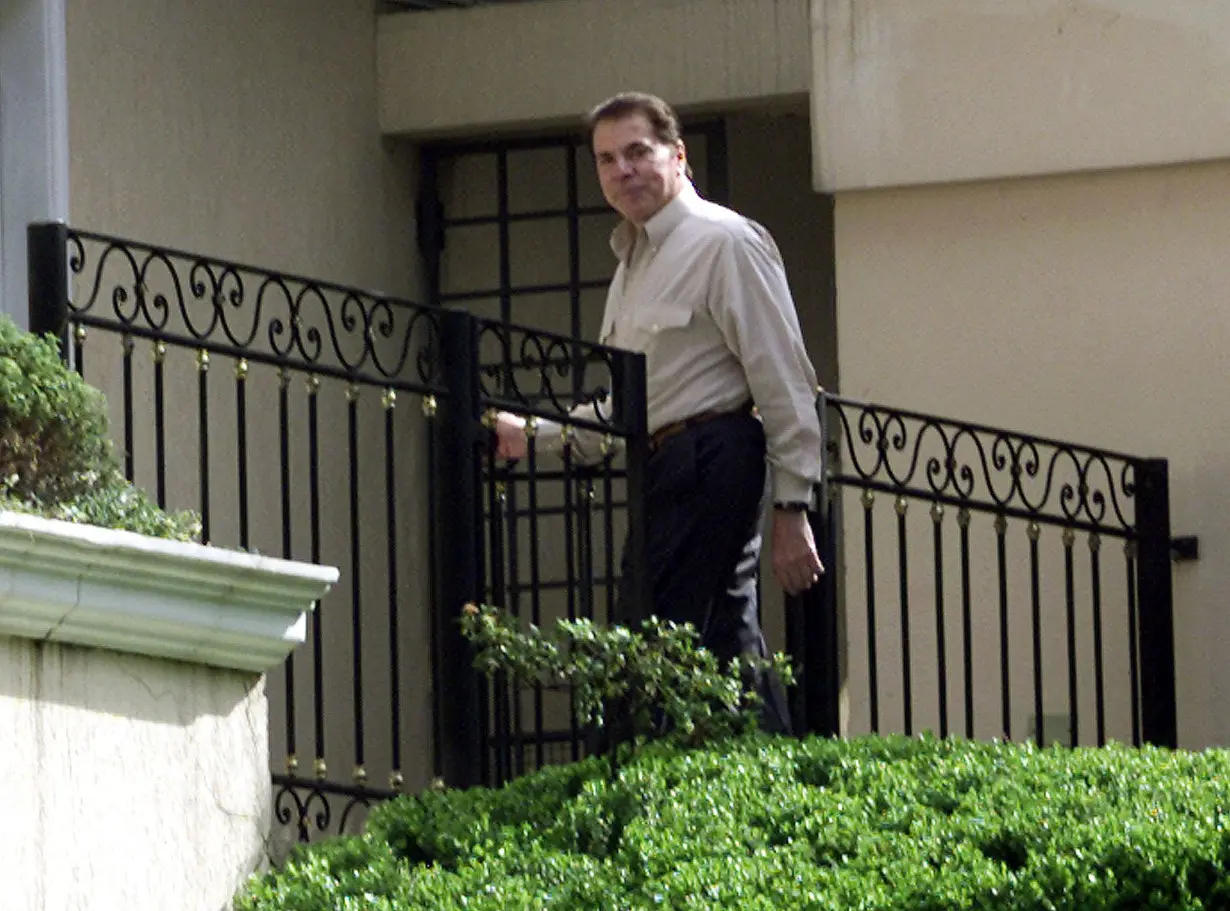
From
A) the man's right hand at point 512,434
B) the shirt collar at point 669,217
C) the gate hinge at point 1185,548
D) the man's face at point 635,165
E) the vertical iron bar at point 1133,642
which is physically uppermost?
the man's face at point 635,165

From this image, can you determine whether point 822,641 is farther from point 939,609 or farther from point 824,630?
point 939,609

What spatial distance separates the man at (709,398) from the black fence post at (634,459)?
52mm

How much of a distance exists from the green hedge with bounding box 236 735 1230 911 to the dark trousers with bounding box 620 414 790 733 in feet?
2.11

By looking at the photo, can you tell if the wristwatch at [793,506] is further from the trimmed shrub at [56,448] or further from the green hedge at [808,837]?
the trimmed shrub at [56,448]

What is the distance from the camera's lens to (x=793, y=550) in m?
7.65

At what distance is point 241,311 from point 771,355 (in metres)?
3.58

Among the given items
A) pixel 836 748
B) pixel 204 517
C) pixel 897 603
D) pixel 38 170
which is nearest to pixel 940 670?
pixel 897 603

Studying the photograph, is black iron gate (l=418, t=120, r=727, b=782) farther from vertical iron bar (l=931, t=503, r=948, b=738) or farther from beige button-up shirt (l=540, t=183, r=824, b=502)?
beige button-up shirt (l=540, t=183, r=824, b=502)

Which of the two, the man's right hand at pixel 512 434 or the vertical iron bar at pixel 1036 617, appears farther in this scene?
the vertical iron bar at pixel 1036 617

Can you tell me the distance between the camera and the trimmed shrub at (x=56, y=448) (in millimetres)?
6438

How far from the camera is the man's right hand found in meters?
7.59

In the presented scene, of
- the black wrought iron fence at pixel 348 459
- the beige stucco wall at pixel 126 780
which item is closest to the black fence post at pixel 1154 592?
the black wrought iron fence at pixel 348 459

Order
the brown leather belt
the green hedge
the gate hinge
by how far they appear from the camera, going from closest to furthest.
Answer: the green hedge, the brown leather belt, the gate hinge

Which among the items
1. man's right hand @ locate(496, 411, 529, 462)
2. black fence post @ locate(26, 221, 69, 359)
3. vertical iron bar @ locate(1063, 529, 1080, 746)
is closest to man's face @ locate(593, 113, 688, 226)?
man's right hand @ locate(496, 411, 529, 462)
